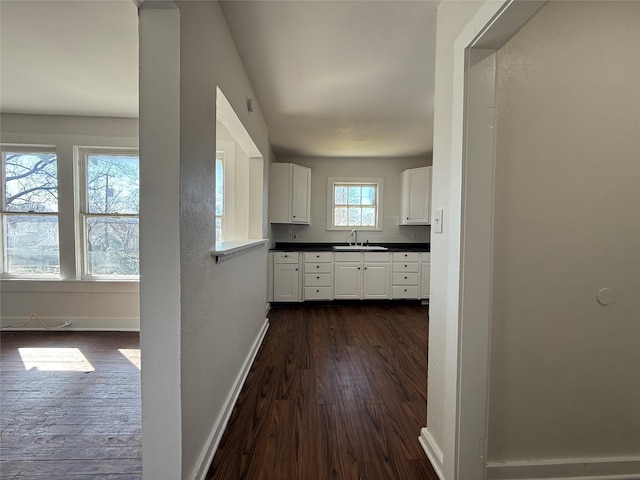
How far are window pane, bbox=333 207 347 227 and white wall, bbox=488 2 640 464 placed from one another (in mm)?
3414

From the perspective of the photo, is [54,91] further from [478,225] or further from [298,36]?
[478,225]

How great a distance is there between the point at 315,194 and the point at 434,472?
3798 mm

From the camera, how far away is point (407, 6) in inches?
53.4

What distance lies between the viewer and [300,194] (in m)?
4.07

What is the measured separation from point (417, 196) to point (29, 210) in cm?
500

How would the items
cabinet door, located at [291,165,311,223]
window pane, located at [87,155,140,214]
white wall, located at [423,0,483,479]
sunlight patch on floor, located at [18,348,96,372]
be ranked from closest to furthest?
white wall, located at [423,0,483,479]
sunlight patch on floor, located at [18,348,96,372]
window pane, located at [87,155,140,214]
cabinet door, located at [291,165,311,223]

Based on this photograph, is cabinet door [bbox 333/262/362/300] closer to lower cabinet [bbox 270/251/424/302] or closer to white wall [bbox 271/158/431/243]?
lower cabinet [bbox 270/251/424/302]

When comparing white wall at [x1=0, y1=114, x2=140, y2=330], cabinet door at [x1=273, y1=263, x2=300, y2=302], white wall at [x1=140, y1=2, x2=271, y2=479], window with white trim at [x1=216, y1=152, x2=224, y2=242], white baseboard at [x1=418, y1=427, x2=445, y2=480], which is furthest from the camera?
cabinet door at [x1=273, y1=263, x2=300, y2=302]

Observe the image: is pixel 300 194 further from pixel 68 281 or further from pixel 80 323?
pixel 80 323

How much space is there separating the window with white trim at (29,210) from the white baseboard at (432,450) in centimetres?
390

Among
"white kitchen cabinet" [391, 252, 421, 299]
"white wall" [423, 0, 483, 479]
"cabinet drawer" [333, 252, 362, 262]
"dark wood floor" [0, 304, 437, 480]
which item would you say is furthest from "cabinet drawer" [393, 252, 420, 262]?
"white wall" [423, 0, 483, 479]

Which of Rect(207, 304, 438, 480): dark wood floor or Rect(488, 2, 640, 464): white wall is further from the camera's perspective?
Rect(207, 304, 438, 480): dark wood floor

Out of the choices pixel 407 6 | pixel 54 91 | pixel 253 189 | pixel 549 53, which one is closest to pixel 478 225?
pixel 549 53

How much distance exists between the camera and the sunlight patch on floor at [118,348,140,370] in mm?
2250
